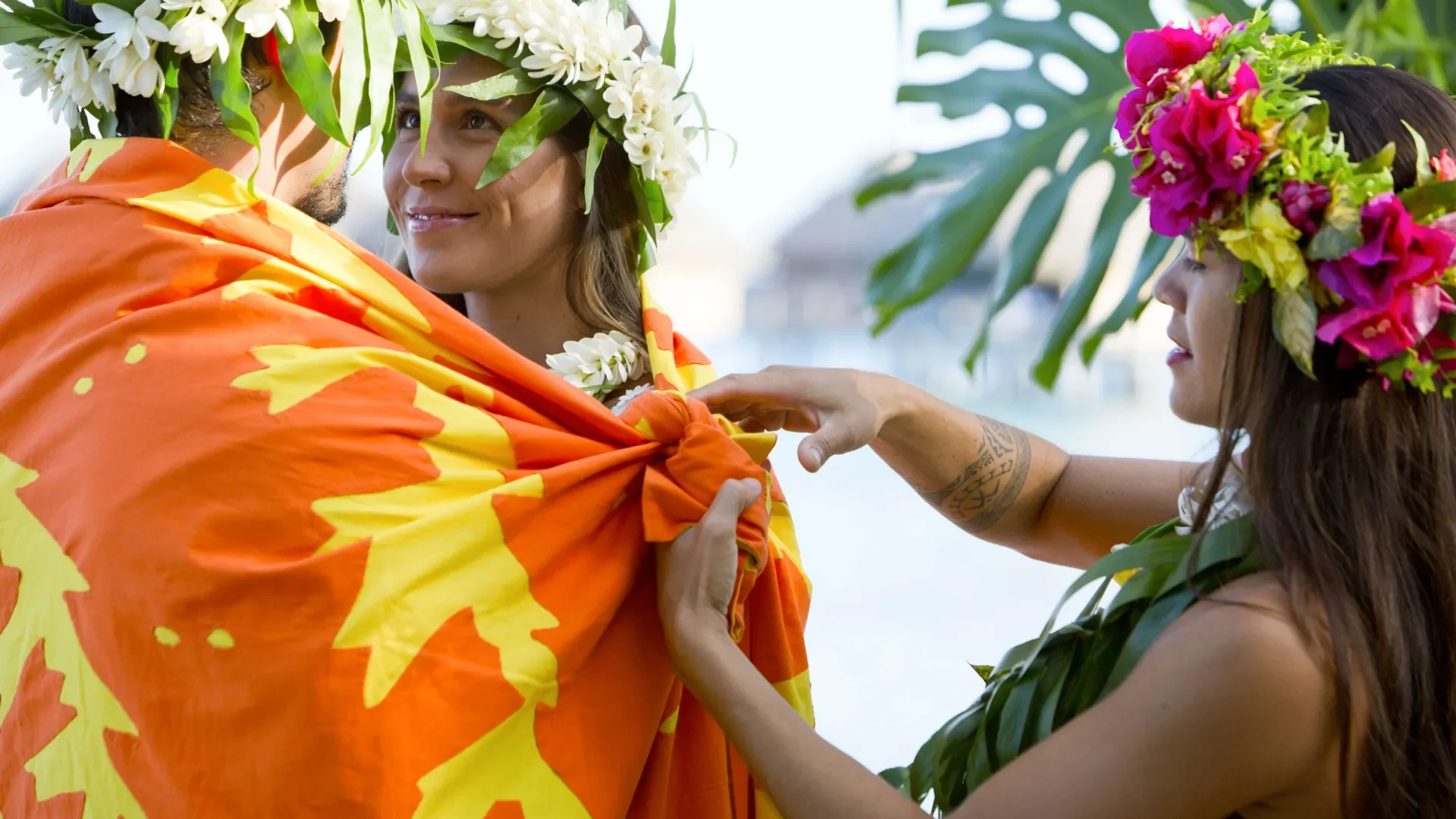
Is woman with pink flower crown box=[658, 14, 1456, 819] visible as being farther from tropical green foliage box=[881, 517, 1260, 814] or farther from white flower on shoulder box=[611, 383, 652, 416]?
white flower on shoulder box=[611, 383, 652, 416]

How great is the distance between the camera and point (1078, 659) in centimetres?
139

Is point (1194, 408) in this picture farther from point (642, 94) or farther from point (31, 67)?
point (31, 67)

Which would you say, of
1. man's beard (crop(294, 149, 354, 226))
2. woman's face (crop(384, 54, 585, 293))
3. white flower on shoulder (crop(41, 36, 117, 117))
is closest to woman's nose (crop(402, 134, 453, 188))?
woman's face (crop(384, 54, 585, 293))

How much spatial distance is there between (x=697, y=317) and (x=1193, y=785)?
10975 mm

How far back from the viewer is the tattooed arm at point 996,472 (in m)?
1.71

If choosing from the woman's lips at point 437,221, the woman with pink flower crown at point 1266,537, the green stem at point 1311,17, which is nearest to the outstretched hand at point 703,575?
the woman with pink flower crown at point 1266,537

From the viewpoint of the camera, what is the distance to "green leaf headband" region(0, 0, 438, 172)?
1366 millimetres

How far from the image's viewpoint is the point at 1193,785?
1174 millimetres

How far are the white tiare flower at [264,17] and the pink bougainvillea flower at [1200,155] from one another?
878mm

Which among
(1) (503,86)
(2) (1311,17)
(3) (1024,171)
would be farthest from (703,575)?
(2) (1311,17)

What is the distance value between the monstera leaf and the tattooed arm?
95 centimetres

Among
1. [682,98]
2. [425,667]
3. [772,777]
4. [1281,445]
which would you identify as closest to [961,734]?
[772,777]

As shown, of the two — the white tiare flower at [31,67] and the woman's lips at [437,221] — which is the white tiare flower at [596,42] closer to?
the woman's lips at [437,221]

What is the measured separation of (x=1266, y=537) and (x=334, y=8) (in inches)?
41.4
